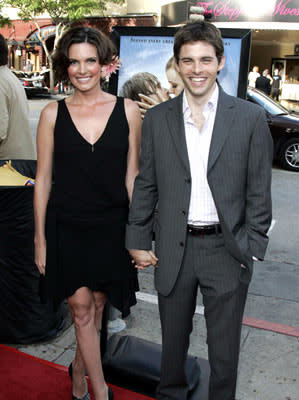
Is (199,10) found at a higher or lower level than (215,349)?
higher

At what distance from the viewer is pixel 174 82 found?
11.3ft

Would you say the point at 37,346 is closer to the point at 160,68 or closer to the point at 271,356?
the point at 271,356

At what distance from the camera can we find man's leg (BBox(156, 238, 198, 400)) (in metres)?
2.23

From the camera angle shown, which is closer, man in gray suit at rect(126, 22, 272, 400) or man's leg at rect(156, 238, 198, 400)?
man in gray suit at rect(126, 22, 272, 400)

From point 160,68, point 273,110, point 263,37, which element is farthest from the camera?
point 263,37

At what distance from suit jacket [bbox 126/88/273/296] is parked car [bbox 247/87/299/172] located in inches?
295

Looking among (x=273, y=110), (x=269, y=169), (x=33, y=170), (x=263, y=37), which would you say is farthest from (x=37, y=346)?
(x=263, y=37)

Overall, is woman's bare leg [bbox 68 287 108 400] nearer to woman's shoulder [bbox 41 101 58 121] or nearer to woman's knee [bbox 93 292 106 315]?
woman's knee [bbox 93 292 106 315]

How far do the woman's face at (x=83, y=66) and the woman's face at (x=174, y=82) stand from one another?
120cm

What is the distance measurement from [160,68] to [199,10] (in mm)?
506

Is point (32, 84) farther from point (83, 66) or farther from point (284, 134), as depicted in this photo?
point (83, 66)

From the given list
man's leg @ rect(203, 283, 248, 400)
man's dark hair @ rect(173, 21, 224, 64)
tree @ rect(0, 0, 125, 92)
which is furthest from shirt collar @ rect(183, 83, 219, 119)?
tree @ rect(0, 0, 125, 92)

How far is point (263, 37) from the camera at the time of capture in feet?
73.6

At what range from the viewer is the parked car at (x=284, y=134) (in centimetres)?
925
